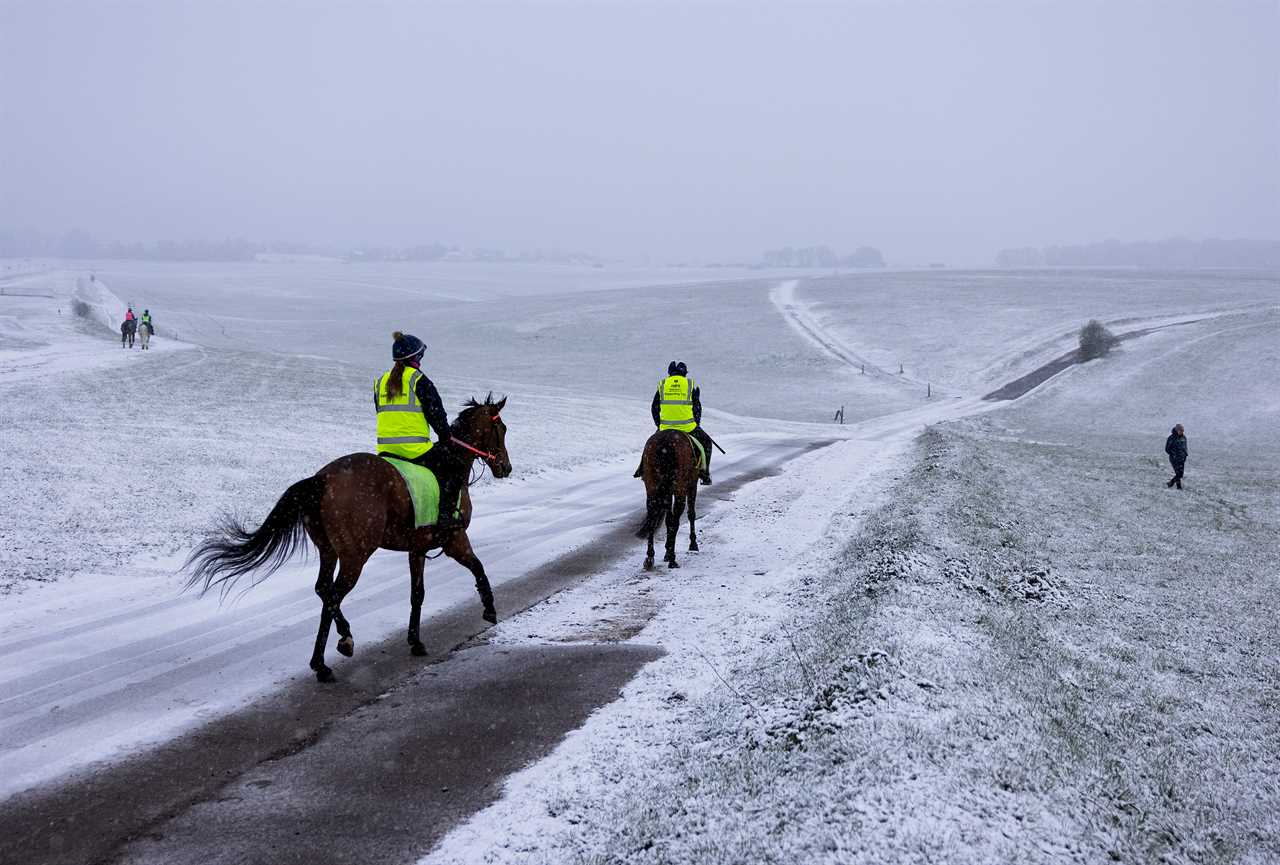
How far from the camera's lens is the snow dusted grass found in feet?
16.6

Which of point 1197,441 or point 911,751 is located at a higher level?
point 911,751

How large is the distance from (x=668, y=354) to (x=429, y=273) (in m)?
120

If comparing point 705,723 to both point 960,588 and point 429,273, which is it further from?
point 429,273

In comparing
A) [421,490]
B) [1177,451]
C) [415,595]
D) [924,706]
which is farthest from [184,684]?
[1177,451]

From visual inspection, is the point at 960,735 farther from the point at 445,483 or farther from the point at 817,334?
the point at 817,334

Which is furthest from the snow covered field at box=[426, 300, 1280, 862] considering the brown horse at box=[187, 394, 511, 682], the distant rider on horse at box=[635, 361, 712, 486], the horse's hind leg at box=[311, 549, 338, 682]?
the distant rider on horse at box=[635, 361, 712, 486]

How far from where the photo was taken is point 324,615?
27.3 ft

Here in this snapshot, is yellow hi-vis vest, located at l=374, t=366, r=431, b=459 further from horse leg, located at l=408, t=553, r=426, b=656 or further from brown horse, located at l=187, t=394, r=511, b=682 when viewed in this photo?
horse leg, located at l=408, t=553, r=426, b=656

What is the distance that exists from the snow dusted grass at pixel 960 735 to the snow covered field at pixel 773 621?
0.10ft

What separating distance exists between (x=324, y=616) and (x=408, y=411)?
2343mm

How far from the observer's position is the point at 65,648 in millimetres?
8891

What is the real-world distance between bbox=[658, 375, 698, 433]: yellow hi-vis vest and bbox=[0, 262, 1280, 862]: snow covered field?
2337 millimetres

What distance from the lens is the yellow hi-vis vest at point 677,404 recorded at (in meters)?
13.9

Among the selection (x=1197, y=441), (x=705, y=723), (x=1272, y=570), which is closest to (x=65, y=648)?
(x=705, y=723)
